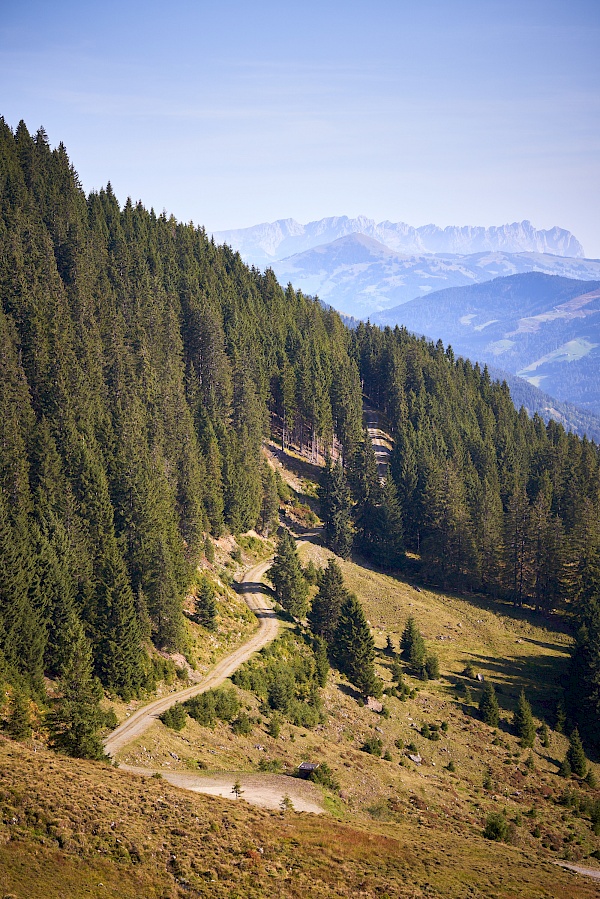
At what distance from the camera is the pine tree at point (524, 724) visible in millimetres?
60625

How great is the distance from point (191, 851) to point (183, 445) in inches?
2197

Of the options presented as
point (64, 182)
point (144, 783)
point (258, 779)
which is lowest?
point (258, 779)

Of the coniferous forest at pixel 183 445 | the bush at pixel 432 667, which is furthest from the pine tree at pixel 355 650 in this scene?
the coniferous forest at pixel 183 445

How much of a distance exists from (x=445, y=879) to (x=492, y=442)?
107641 mm

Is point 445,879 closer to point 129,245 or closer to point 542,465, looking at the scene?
point 542,465

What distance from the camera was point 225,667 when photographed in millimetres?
57062

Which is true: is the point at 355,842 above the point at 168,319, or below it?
below

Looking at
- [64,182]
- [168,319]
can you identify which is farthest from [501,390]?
[64,182]

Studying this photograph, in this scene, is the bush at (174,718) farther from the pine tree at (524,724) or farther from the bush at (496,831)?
the pine tree at (524,724)

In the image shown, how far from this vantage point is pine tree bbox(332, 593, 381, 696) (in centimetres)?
6147

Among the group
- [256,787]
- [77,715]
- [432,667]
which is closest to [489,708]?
[432,667]

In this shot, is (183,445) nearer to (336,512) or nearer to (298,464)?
(336,512)

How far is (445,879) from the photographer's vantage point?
100ft

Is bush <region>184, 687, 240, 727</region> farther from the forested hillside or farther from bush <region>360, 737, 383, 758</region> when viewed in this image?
bush <region>360, 737, 383, 758</region>
